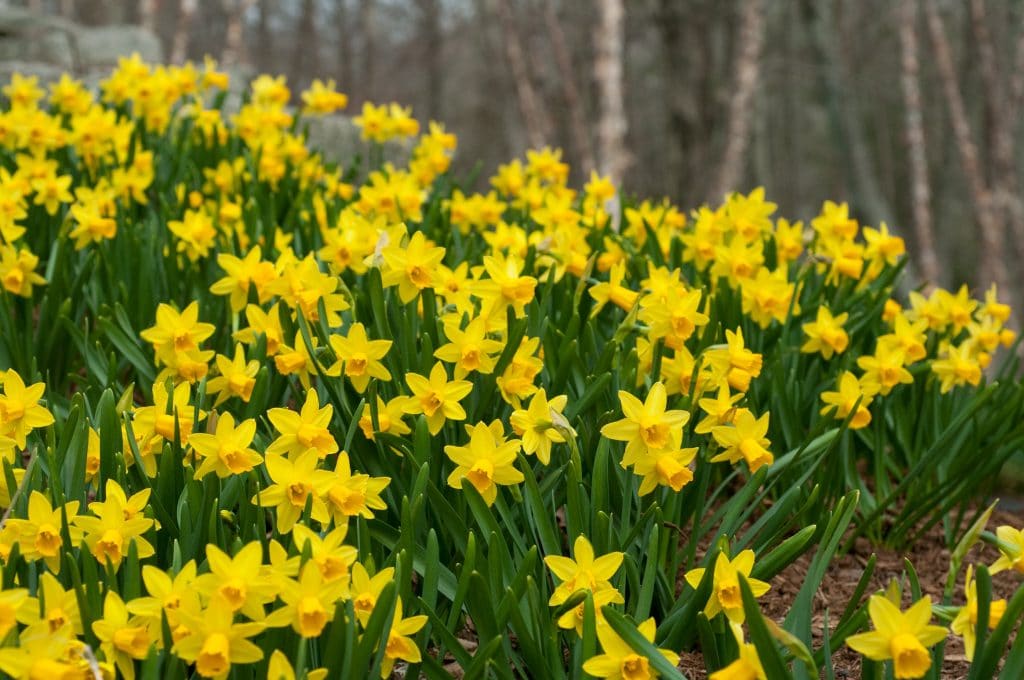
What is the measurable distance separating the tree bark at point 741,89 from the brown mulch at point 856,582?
561 cm

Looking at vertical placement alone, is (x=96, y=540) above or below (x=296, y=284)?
below

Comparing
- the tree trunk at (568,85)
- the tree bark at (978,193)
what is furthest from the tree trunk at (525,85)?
the tree bark at (978,193)

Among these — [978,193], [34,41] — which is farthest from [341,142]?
[978,193]

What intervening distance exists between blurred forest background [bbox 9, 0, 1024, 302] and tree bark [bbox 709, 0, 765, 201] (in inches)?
0.6

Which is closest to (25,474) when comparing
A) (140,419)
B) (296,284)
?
(140,419)

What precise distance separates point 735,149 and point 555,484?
6.57 m

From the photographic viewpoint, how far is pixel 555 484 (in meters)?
1.62

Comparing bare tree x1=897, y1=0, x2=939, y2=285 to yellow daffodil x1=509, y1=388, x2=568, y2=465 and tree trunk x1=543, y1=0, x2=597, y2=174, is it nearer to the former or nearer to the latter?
tree trunk x1=543, y1=0, x2=597, y2=174

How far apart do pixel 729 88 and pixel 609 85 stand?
1.41m

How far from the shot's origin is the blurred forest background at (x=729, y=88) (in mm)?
7969

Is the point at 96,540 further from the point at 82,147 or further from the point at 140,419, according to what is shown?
the point at 82,147

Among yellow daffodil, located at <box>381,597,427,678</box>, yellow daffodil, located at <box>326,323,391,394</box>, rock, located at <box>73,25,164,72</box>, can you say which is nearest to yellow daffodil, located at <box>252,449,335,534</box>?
yellow daffodil, located at <box>381,597,427,678</box>

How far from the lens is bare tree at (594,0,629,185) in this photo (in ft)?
22.4

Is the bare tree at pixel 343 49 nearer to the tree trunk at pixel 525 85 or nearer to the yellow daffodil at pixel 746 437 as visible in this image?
the tree trunk at pixel 525 85
